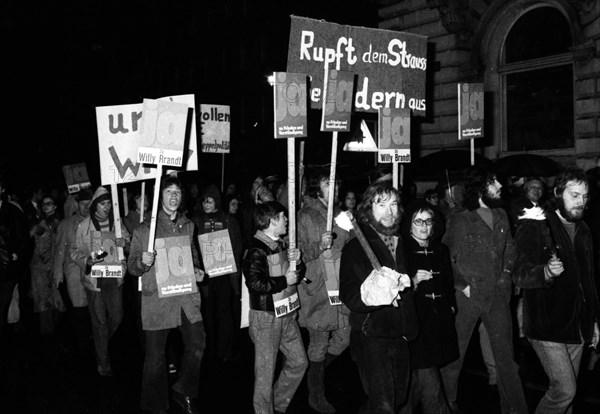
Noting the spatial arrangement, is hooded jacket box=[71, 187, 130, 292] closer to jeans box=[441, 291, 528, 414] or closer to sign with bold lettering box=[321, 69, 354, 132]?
sign with bold lettering box=[321, 69, 354, 132]

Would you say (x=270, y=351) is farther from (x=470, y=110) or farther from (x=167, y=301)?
(x=470, y=110)

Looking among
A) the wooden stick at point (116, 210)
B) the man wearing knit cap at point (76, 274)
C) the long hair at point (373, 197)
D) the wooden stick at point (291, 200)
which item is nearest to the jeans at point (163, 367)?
the wooden stick at point (291, 200)

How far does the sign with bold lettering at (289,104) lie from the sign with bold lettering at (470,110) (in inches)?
115

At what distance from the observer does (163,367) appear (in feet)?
20.3

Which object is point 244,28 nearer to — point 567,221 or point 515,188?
point 515,188

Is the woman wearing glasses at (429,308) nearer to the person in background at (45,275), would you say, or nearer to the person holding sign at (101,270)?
the person holding sign at (101,270)

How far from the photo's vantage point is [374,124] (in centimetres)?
1908

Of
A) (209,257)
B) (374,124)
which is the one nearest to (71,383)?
(209,257)

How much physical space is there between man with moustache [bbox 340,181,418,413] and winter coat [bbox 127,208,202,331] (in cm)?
186

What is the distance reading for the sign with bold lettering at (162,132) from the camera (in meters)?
6.40

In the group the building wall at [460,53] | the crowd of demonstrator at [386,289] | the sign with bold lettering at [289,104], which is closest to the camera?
the crowd of demonstrator at [386,289]

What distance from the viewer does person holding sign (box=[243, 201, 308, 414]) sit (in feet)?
18.6

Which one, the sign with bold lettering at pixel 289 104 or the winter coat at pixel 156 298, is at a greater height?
the sign with bold lettering at pixel 289 104

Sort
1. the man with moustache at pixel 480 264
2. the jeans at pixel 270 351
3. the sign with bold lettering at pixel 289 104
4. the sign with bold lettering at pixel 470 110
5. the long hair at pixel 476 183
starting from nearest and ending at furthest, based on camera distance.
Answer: the jeans at pixel 270 351 < the man with moustache at pixel 480 264 < the long hair at pixel 476 183 < the sign with bold lettering at pixel 289 104 < the sign with bold lettering at pixel 470 110
